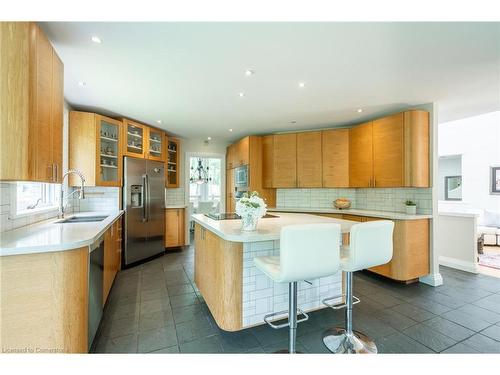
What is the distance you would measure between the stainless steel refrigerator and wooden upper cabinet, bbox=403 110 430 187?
13.0 feet

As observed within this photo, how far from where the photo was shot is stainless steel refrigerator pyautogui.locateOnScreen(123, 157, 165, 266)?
3.64 m

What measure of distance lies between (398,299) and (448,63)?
248 cm

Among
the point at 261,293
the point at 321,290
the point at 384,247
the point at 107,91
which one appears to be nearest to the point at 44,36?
the point at 107,91

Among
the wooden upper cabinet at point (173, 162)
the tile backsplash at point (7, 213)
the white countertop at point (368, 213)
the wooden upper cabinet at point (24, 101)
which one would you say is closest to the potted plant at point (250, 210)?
the wooden upper cabinet at point (24, 101)

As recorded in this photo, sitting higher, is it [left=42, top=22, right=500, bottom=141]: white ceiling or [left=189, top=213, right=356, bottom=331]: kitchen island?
[left=42, top=22, right=500, bottom=141]: white ceiling

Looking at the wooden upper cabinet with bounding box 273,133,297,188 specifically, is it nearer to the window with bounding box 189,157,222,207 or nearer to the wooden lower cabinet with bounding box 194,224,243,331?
the wooden lower cabinet with bounding box 194,224,243,331

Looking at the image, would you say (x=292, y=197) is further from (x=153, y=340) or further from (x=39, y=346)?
(x=39, y=346)

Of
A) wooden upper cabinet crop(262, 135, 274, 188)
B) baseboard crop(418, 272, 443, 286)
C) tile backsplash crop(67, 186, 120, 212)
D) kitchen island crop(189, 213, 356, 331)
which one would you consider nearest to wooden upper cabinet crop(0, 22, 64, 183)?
kitchen island crop(189, 213, 356, 331)

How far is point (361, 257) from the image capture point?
1664mm

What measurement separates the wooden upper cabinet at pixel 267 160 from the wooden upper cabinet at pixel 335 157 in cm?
97

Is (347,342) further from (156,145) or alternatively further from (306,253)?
(156,145)

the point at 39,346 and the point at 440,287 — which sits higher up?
the point at 39,346

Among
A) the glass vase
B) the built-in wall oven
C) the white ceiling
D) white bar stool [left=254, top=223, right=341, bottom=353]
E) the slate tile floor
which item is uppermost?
the white ceiling

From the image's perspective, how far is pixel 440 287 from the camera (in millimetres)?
3010
